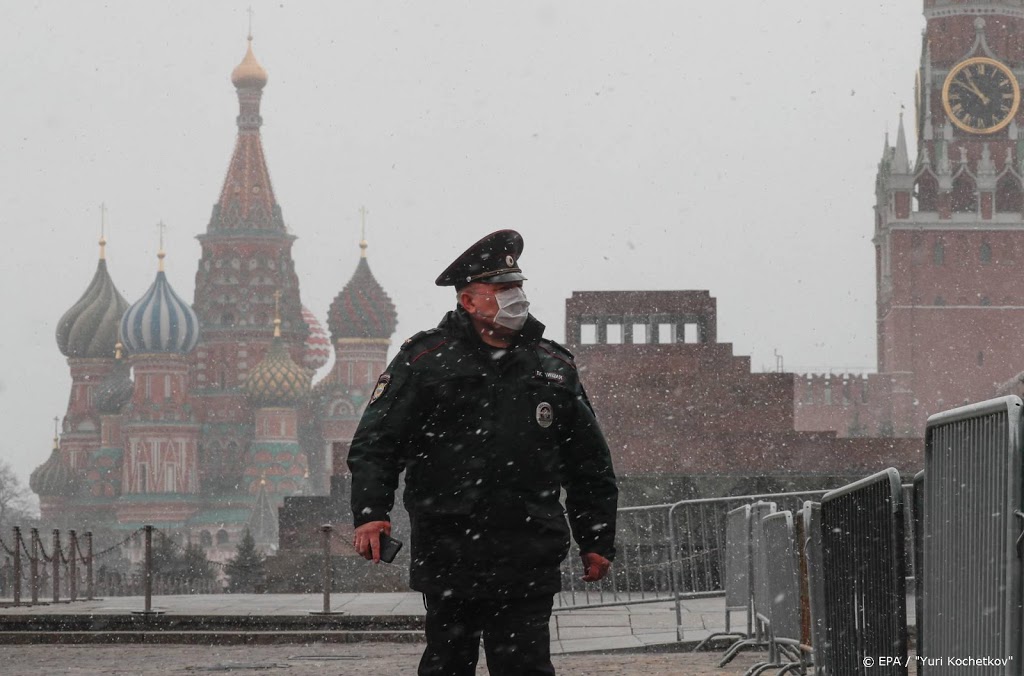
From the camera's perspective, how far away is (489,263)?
16.4 feet

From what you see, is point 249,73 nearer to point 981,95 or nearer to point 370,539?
point 981,95

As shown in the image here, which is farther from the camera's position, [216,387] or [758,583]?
[216,387]

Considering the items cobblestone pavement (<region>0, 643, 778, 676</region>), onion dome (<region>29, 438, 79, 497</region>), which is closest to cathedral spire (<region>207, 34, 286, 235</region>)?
onion dome (<region>29, 438, 79, 497</region>)

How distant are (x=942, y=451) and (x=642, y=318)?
36488 millimetres

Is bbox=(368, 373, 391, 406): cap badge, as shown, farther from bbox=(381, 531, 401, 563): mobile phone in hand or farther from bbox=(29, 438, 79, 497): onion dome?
bbox=(29, 438, 79, 497): onion dome

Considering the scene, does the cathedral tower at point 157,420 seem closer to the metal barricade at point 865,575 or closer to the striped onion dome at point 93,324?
the striped onion dome at point 93,324

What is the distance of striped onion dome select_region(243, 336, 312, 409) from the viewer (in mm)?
115062

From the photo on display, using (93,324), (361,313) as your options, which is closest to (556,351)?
(361,313)

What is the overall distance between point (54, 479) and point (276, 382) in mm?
16539

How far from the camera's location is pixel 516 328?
4.96m

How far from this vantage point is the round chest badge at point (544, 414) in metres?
4.89

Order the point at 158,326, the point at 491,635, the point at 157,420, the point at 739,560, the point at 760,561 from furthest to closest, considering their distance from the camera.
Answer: the point at 158,326
the point at 157,420
the point at 739,560
the point at 760,561
the point at 491,635

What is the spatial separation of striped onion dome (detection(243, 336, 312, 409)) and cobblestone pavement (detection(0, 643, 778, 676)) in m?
105

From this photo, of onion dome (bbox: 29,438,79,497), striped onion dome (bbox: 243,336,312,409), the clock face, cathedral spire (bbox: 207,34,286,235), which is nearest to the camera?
the clock face
